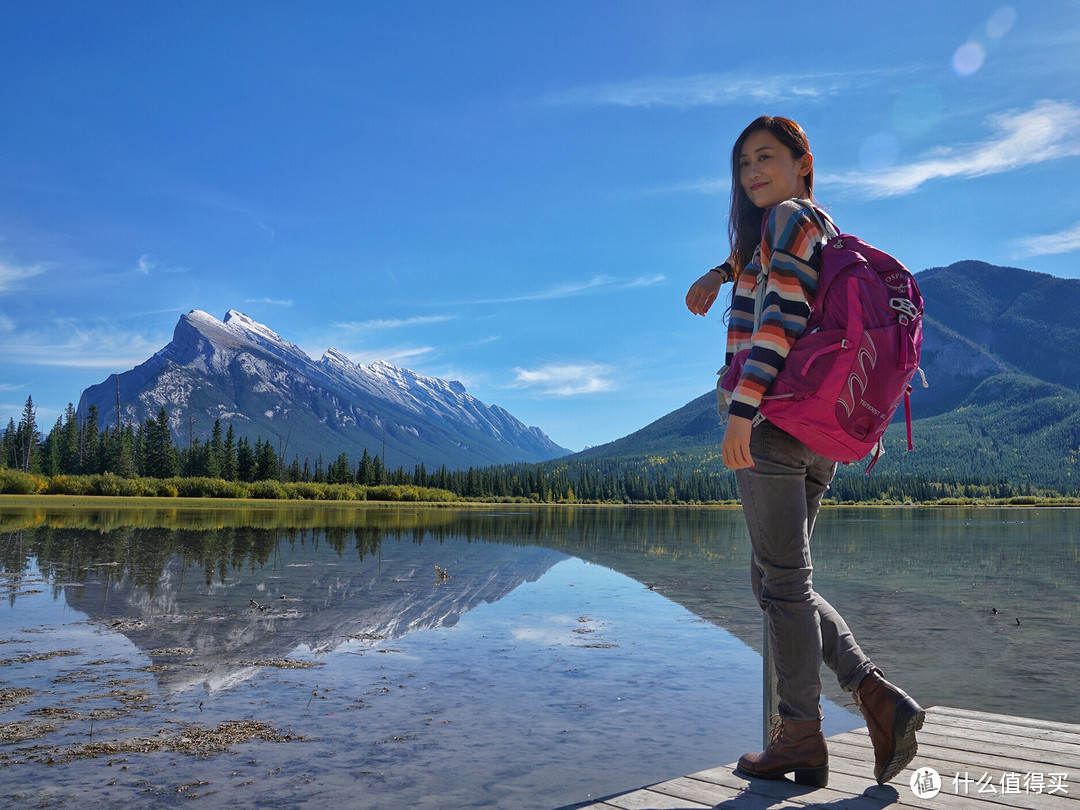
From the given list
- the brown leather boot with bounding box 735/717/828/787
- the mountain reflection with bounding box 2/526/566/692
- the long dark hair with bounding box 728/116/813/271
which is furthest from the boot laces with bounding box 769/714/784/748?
the mountain reflection with bounding box 2/526/566/692

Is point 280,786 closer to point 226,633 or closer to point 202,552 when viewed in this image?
point 226,633

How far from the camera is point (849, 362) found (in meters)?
2.85

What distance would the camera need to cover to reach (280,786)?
4598mm

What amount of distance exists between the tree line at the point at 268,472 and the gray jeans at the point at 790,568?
75.6 metres

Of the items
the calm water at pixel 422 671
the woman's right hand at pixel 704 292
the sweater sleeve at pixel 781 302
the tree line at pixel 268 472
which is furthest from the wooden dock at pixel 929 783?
the tree line at pixel 268 472

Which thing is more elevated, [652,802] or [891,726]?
[891,726]

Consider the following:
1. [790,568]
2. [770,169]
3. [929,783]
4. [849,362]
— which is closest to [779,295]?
[849,362]

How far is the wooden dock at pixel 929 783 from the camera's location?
2850 millimetres

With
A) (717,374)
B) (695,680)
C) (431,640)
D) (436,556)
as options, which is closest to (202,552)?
(436,556)

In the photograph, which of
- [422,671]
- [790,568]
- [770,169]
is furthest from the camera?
[422,671]

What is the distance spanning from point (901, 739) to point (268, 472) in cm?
9562

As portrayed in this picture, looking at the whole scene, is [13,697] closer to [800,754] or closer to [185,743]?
[185,743]

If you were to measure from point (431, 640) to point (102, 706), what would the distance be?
4135 millimetres

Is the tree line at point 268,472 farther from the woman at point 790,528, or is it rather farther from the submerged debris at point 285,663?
the woman at point 790,528
